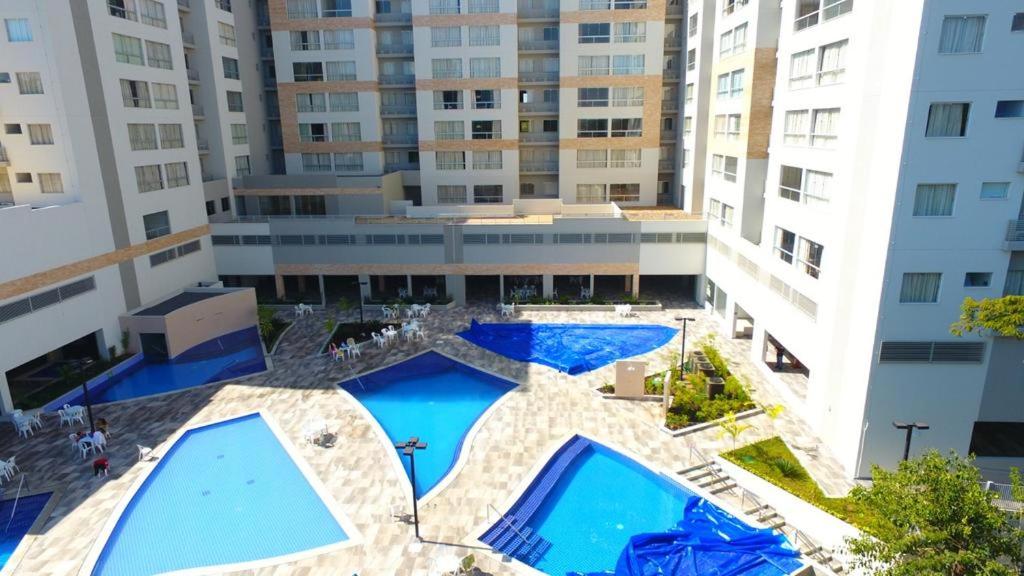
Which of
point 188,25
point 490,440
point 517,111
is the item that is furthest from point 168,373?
point 517,111

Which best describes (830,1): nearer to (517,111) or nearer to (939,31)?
(939,31)

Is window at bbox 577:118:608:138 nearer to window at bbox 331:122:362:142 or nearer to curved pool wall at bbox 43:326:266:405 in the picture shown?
window at bbox 331:122:362:142

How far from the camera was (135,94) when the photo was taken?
3269 centimetres

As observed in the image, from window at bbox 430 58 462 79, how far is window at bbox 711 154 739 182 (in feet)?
65.6

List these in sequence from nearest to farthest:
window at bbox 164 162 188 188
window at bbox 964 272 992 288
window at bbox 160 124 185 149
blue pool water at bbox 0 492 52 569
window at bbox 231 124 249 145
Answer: blue pool water at bbox 0 492 52 569 → window at bbox 964 272 992 288 → window at bbox 160 124 185 149 → window at bbox 164 162 188 188 → window at bbox 231 124 249 145

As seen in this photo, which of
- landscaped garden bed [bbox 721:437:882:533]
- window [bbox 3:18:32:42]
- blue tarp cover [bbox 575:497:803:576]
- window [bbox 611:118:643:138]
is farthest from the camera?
window [bbox 611:118:643:138]

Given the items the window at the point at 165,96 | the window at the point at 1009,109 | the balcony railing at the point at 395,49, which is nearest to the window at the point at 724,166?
the window at the point at 1009,109

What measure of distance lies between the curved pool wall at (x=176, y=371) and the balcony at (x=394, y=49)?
24.7 metres

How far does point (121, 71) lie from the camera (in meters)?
31.5

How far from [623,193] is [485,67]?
1433 cm

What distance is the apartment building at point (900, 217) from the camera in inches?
685

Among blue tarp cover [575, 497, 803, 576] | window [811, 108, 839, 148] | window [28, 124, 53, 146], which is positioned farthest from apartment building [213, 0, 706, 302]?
blue tarp cover [575, 497, 803, 576]

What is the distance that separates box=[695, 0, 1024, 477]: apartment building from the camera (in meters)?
17.4

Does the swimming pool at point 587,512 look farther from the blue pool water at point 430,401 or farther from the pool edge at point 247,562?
the pool edge at point 247,562
